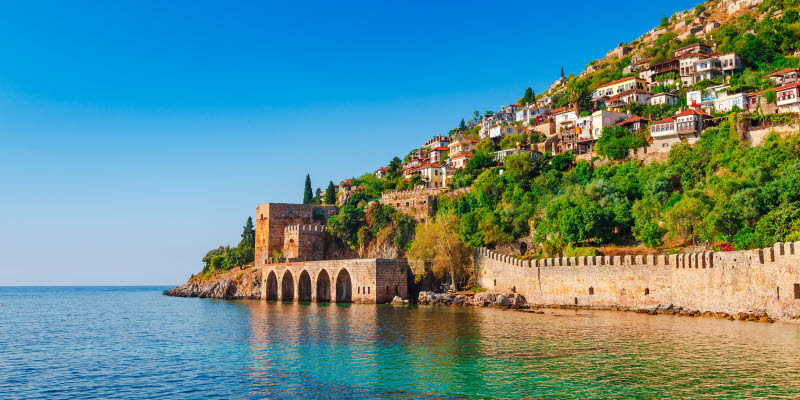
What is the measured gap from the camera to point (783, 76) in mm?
56344

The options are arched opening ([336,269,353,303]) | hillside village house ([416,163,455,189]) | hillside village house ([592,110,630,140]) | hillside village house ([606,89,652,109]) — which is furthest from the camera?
hillside village house ([416,163,455,189])

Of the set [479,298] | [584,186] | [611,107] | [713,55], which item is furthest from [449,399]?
[713,55]

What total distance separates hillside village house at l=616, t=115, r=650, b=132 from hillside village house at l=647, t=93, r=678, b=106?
32.1ft

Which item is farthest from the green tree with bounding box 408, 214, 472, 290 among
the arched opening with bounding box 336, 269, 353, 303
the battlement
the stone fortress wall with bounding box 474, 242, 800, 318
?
the battlement

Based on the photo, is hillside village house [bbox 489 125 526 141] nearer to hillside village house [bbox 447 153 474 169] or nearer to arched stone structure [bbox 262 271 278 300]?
hillside village house [bbox 447 153 474 169]

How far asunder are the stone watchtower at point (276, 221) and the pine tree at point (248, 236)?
32.6ft

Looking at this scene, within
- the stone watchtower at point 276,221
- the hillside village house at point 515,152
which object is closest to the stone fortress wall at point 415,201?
the stone watchtower at point 276,221

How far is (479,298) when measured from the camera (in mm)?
38438

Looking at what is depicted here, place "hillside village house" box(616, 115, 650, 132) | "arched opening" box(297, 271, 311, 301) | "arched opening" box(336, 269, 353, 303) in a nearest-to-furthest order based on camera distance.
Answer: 1. "arched opening" box(336, 269, 353, 303)
2. "arched opening" box(297, 271, 311, 301)
3. "hillside village house" box(616, 115, 650, 132)

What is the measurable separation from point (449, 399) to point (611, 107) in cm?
6169

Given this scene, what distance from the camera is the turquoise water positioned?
14531 mm

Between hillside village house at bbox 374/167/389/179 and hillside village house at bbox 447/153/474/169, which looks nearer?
hillside village house at bbox 447/153/474/169

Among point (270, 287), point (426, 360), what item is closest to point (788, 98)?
point (426, 360)

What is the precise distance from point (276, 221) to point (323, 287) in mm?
15318
